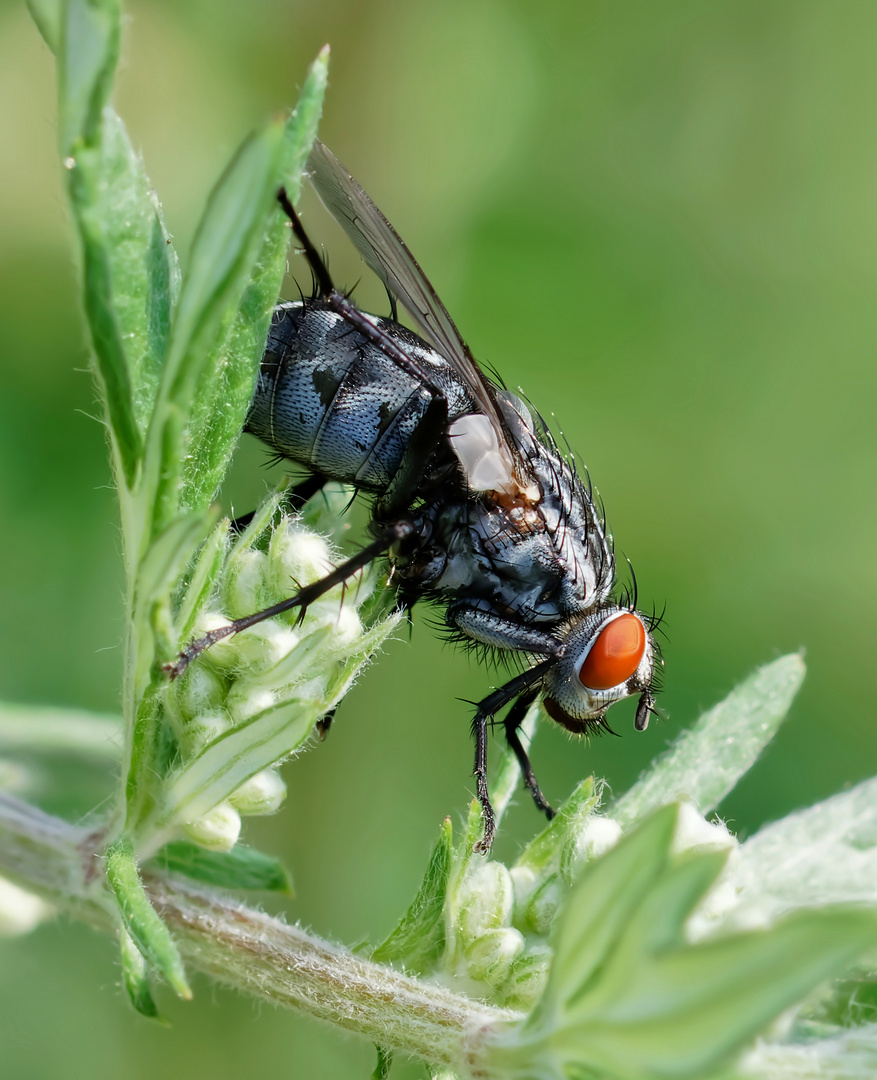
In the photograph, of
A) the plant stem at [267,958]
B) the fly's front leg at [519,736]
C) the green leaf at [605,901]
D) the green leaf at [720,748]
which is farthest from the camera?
the fly's front leg at [519,736]

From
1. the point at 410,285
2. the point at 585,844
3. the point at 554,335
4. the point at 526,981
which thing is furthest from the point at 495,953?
the point at 554,335

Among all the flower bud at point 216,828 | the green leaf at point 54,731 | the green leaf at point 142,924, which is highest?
the green leaf at point 142,924

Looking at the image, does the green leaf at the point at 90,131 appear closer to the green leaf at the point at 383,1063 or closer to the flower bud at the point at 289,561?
the flower bud at the point at 289,561

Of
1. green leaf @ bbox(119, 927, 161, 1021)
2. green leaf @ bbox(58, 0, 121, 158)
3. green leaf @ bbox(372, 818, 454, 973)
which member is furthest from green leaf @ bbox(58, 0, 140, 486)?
green leaf @ bbox(372, 818, 454, 973)

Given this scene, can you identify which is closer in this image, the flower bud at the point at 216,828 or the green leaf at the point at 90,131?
the green leaf at the point at 90,131

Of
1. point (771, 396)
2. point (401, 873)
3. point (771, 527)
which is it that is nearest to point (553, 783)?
point (401, 873)

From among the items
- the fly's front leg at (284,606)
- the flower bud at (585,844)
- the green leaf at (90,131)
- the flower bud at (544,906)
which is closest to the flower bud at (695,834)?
the flower bud at (585,844)
